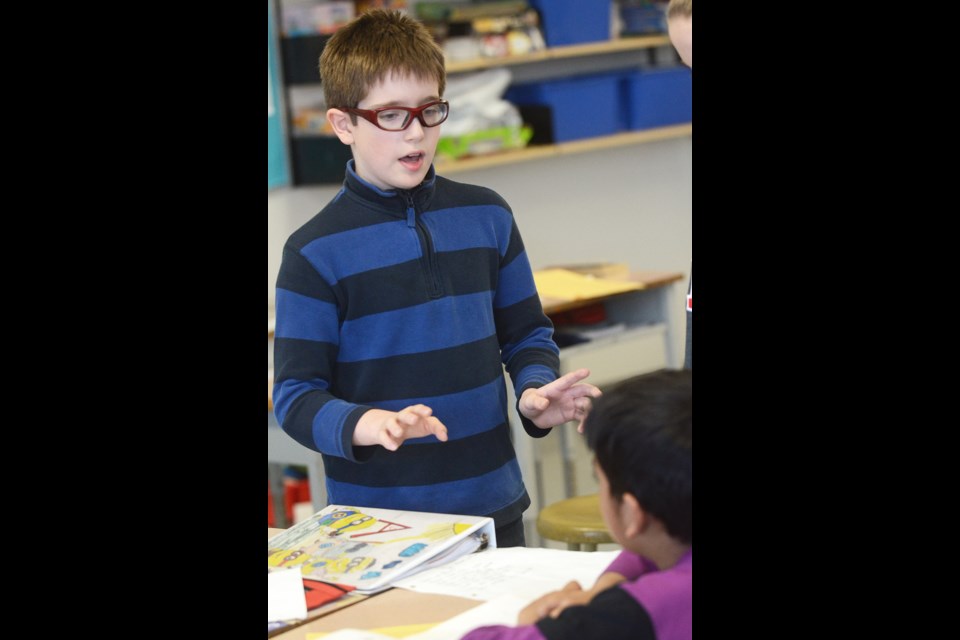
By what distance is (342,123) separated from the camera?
1.28 metres

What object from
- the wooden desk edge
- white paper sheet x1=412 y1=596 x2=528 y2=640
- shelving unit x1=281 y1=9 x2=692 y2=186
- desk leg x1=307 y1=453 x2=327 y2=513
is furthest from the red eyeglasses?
shelving unit x1=281 y1=9 x2=692 y2=186

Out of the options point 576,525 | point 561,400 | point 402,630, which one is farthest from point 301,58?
point 402,630

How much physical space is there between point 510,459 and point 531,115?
2.99 metres

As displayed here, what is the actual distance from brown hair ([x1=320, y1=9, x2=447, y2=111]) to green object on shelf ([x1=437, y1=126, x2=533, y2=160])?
2500 mm

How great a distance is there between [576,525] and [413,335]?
900mm

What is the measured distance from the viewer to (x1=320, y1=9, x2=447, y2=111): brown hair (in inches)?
48.7

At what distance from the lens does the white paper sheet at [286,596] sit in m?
1.00

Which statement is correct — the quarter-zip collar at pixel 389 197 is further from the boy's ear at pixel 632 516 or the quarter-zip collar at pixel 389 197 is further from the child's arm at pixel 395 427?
the boy's ear at pixel 632 516

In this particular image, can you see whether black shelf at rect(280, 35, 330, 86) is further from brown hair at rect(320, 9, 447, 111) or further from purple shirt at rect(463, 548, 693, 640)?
purple shirt at rect(463, 548, 693, 640)

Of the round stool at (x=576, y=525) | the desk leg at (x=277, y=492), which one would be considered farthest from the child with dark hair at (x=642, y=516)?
the desk leg at (x=277, y=492)

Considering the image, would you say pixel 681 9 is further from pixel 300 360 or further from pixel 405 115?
pixel 300 360

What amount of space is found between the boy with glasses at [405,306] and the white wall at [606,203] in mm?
2747

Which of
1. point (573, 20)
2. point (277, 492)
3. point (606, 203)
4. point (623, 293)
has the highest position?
point (573, 20)
